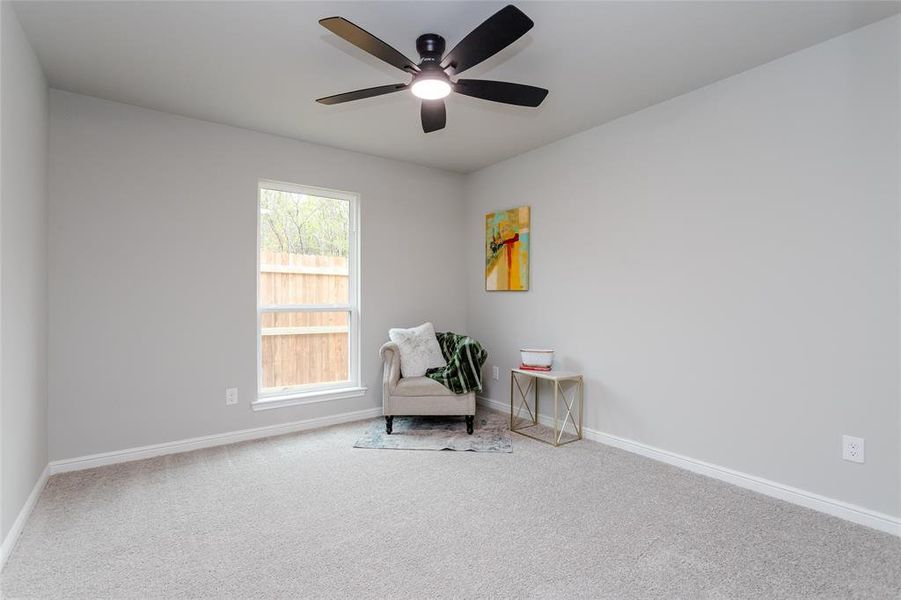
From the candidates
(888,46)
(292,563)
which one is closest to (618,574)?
(292,563)

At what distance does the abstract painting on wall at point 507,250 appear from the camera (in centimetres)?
432

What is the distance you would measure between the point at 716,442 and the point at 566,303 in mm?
1501

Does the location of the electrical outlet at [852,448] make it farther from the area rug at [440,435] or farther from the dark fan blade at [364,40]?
the dark fan blade at [364,40]

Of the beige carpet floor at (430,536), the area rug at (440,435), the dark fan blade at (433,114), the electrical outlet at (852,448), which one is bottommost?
the beige carpet floor at (430,536)

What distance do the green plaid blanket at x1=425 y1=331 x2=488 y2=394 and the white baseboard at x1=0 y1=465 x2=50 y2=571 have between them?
2581 millimetres

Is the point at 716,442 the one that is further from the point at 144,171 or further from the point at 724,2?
the point at 144,171

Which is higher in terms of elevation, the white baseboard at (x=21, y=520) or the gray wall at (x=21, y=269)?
the gray wall at (x=21, y=269)

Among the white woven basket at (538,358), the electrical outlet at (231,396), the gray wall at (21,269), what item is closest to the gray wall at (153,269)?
the electrical outlet at (231,396)

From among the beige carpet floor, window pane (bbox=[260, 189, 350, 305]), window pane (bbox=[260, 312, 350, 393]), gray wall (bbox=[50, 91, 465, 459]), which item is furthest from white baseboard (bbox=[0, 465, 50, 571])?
window pane (bbox=[260, 189, 350, 305])

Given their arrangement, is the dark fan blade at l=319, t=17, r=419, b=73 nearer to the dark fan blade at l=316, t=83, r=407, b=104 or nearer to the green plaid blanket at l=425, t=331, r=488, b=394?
the dark fan blade at l=316, t=83, r=407, b=104

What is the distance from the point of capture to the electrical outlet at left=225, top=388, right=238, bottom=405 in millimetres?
3670

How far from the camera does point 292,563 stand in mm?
2018

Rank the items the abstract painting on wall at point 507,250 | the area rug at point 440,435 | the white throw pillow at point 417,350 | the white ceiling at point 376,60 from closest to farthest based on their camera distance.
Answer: the white ceiling at point 376,60 → the area rug at point 440,435 → the white throw pillow at point 417,350 → the abstract painting on wall at point 507,250

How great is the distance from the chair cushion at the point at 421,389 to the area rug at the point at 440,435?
32cm
